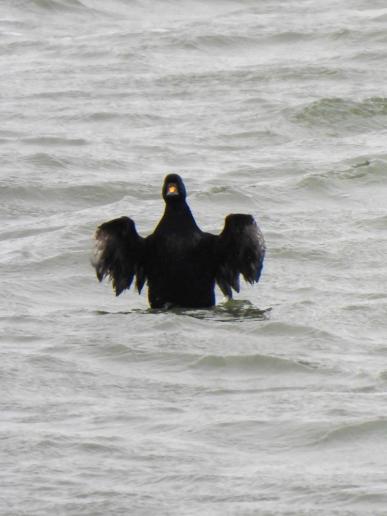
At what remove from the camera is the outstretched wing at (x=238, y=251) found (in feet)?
38.2

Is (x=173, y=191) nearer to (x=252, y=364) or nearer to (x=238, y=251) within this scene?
(x=238, y=251)

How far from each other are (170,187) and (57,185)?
4470mm

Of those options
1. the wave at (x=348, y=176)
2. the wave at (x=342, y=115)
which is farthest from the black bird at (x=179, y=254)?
the wave at (x=342, y=115)

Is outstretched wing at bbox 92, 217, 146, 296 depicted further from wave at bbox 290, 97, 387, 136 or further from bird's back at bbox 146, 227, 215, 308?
wave at bbox 290, 97, 387, 136

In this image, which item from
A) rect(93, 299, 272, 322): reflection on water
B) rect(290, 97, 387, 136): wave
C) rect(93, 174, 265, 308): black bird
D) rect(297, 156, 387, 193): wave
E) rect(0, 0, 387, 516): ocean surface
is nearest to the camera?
rect(0, 0, 387, 516): ocean surface

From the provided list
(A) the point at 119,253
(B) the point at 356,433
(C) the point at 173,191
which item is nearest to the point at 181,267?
(A) the point at 119,253

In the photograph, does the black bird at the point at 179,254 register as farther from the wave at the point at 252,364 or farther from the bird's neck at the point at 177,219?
the wave at the point at 252,364

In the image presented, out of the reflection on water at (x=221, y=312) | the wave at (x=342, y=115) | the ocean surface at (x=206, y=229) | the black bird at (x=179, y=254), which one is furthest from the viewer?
the wave at (x=342, y=115)

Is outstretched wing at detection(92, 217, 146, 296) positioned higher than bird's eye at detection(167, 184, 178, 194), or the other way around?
bird's eye at detection(167, 184, 178, 194)

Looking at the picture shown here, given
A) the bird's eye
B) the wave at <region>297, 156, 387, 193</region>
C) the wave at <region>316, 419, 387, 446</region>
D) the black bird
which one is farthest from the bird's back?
the wave at <region>297, 156, 387, 193</region>

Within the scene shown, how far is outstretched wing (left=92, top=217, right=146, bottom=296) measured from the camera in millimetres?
11758

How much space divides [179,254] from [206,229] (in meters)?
3.12

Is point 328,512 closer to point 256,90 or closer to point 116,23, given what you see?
point 256,90

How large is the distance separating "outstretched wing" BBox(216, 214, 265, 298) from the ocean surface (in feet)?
0.96
